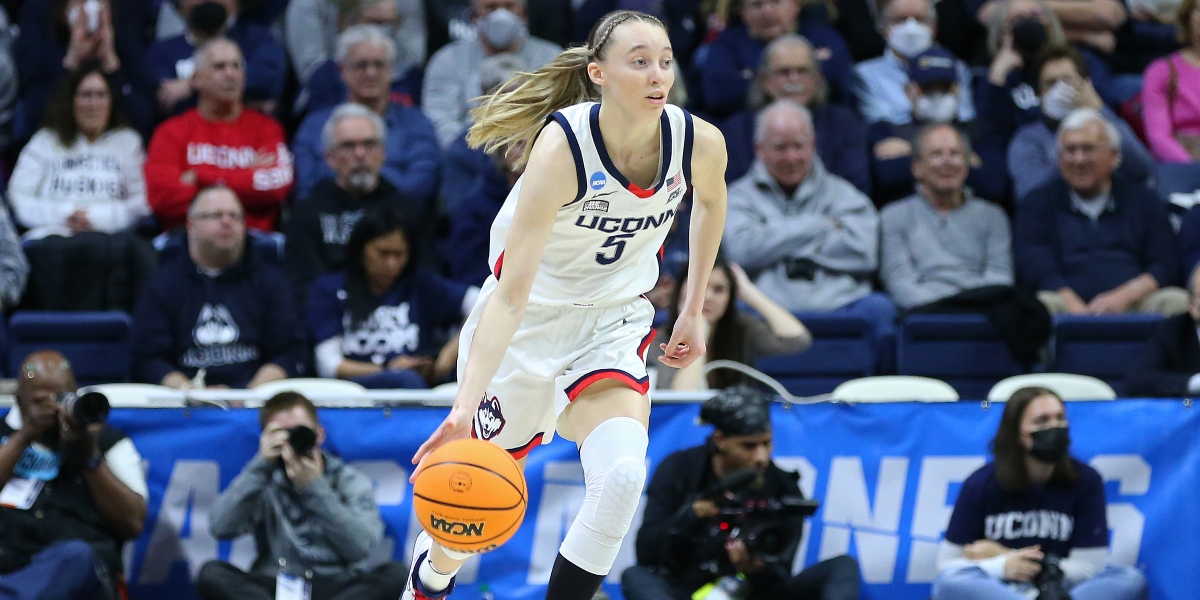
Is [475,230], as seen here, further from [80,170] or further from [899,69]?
[899,69]

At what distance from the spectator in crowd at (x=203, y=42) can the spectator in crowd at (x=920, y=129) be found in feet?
12.7

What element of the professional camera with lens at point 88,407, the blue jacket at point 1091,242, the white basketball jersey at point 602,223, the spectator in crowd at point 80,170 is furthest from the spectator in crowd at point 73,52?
the blue jacket at point 1091,242

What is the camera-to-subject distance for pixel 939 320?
7781 mm

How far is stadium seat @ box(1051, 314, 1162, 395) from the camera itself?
25.7 ft

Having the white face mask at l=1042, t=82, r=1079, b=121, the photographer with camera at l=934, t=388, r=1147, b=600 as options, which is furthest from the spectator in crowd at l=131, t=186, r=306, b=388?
the white face mask at l=1042, t=82, r=1079, b=121

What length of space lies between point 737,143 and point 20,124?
458 cm

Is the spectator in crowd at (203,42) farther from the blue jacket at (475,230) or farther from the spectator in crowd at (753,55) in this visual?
the spectator in crowd at (753,55)

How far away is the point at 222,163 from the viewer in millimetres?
8680

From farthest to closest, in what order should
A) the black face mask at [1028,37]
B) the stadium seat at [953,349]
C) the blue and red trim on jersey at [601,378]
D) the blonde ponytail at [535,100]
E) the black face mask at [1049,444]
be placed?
the black face mask at [1028,37]
the stadium seat at [953,349]
the black face mask at [1049,444]
the blonde ponytail at [535,100]
the blue and red trim on jersey at [601,378]

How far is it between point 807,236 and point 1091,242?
1718mm

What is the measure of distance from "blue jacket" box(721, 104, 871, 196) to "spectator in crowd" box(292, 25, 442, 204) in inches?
71.8

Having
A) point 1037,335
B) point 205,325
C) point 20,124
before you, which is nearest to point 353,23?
point 20,124

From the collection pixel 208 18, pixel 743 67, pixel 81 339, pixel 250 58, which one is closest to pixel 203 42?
pixel 208 18

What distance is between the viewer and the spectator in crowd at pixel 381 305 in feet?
25.1
